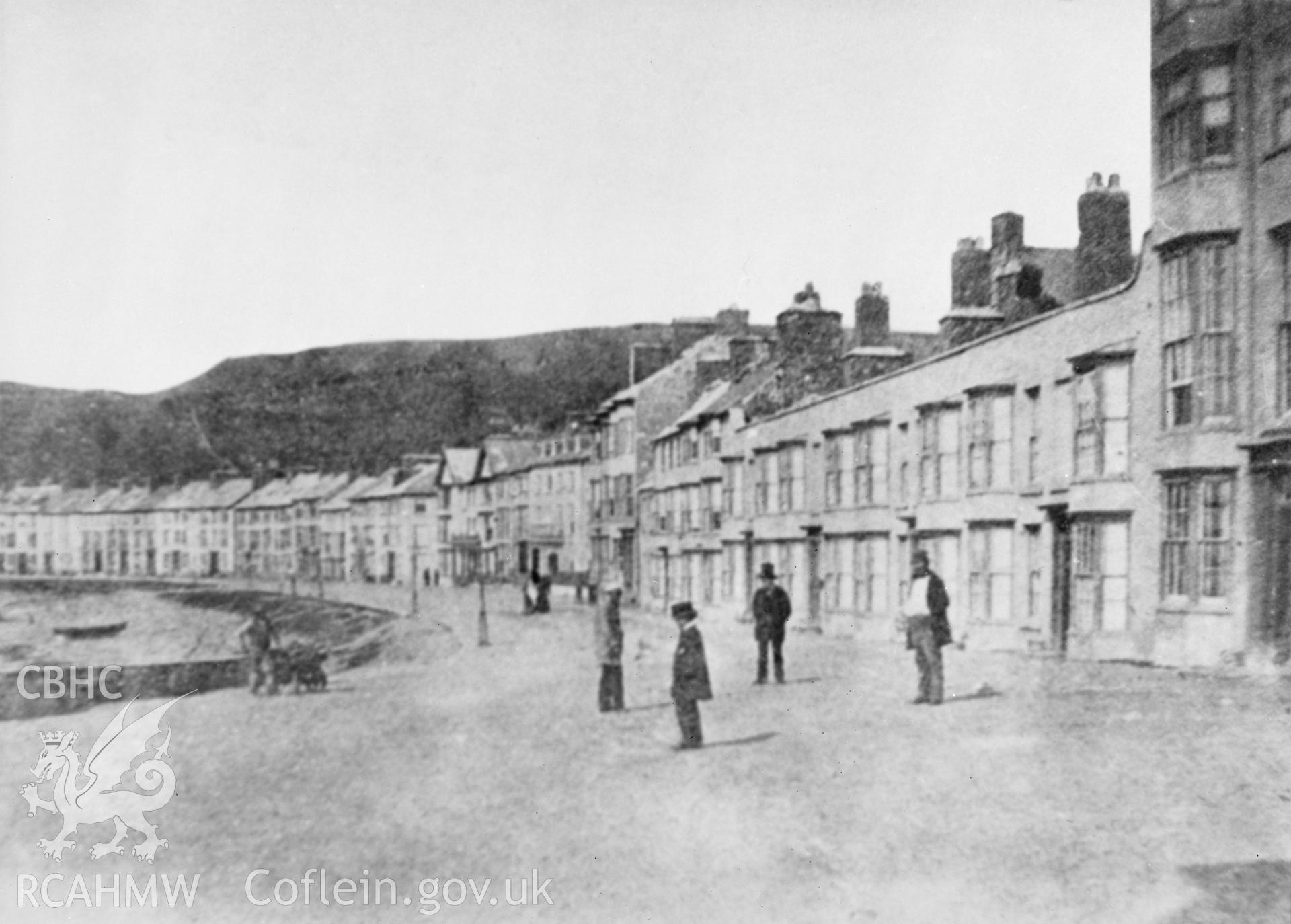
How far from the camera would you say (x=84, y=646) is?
737cm

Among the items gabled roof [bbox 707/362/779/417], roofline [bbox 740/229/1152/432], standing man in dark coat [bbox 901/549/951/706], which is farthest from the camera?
gabled roof [bbox 707/362/779/417]

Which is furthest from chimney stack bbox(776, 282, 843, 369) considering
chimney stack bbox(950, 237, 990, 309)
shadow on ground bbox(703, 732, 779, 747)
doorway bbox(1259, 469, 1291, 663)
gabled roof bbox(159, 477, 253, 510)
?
gabled roof bbox(159, 477, 253, 510)

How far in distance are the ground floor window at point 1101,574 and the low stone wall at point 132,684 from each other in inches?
278

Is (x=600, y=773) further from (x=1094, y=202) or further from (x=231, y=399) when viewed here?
(x=1094, y=202)

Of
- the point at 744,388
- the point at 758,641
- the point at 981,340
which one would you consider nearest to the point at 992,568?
the point at 981,340

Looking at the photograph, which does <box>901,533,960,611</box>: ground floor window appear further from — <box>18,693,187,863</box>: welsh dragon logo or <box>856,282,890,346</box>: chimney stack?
<box>18,693,187,863</box>: welsh dragon logo

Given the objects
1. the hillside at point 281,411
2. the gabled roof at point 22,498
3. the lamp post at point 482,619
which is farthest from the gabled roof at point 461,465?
the gabled roof at point 22,498

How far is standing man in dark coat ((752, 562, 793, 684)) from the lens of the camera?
868 centimetres

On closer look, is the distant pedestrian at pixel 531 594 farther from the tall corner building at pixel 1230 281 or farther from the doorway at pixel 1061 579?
the tall corner building at pixel 1230 281

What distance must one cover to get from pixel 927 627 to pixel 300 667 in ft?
16.8

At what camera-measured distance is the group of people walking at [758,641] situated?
7.03m

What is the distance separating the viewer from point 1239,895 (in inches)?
198

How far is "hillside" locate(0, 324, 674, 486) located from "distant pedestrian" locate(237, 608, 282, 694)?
53.3 inches

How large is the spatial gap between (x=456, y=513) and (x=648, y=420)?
5305 millimetres
